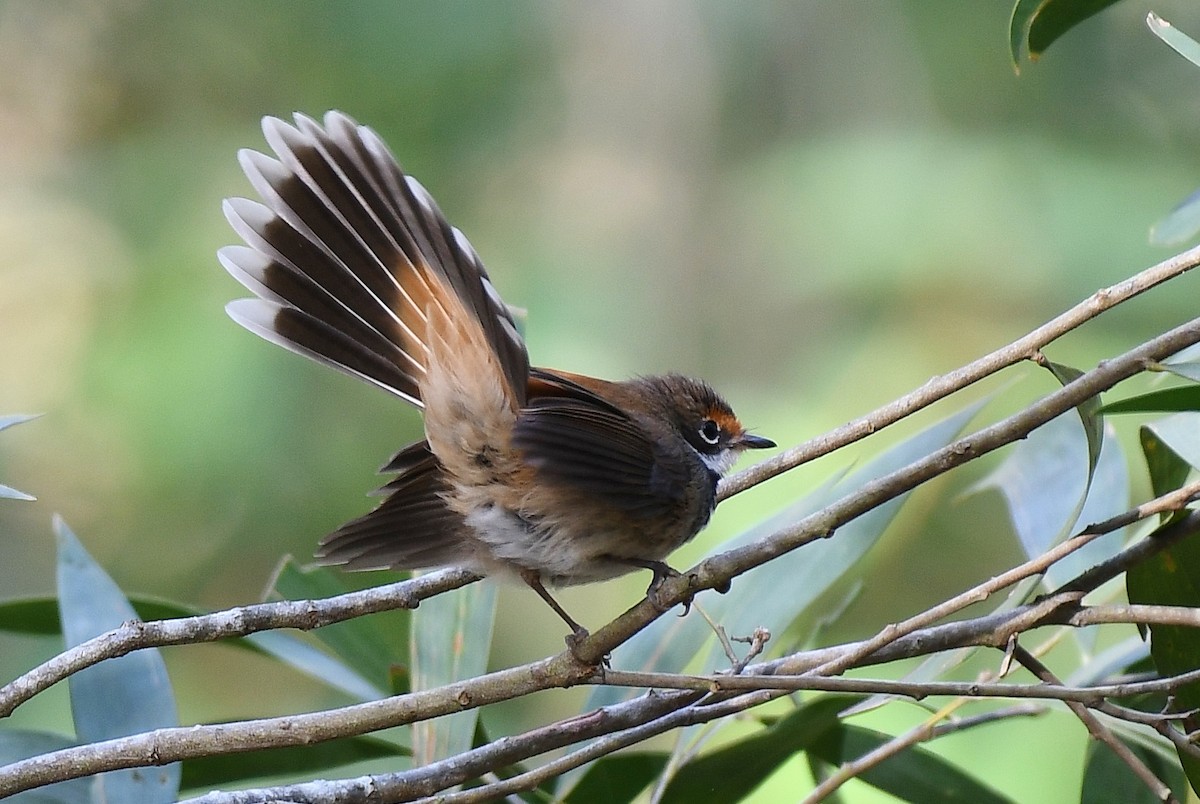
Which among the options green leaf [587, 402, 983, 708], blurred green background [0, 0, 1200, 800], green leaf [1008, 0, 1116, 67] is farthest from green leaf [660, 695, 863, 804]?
blurred green background [0, 0, 1200, 800]

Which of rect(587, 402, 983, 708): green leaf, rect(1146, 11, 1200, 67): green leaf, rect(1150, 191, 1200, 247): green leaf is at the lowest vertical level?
rect(587, 402, 983, 708): green leaf

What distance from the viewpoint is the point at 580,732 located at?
1412 millimetres

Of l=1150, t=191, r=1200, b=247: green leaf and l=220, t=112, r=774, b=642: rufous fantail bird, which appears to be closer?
l=1150, t=191, r=1200, b=247: green leaf

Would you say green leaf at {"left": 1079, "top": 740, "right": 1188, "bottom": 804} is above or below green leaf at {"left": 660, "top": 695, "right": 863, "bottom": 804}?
below

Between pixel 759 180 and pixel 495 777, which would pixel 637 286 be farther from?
pixel 495 777

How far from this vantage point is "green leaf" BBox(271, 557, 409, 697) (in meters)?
2.15

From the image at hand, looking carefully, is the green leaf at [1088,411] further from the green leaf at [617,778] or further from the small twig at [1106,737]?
the green leaf at [617,778]

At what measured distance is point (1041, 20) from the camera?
5.70 feet

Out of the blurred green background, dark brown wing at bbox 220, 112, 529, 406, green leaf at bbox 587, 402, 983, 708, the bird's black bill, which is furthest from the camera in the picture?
the blurred green background

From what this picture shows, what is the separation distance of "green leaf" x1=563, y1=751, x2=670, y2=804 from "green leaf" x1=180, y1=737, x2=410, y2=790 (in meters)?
0.34

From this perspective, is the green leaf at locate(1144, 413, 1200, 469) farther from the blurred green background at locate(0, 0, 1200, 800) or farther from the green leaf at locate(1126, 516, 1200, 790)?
the blurred green background at locate(0, 0, 1200, 800)

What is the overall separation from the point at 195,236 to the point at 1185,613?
15.5ft

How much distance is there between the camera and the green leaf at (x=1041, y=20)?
168 cm

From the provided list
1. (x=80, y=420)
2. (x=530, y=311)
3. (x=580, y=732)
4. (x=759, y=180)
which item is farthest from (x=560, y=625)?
(x=580, y=732)
